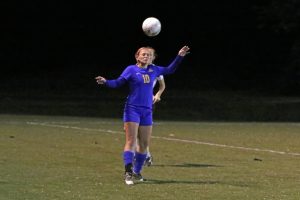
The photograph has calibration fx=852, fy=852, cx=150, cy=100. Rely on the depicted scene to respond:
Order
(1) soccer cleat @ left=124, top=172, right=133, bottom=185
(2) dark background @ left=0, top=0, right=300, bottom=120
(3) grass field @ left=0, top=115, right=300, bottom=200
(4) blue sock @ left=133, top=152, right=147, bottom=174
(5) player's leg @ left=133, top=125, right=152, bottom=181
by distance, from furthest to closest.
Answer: (2) dark background @ left=0, top=0, right=300, bottom=120 < (4) blue sock @ left=133, top=152, right=147, bottom=174 < (5) player's leg @ left=133, top=125, right=152, bottom=181 < (1) soccer cleat @ left=124, top=172, right=133, bottom=185 < (3) grass field @ left=0, top=115, right=300, bottom=200

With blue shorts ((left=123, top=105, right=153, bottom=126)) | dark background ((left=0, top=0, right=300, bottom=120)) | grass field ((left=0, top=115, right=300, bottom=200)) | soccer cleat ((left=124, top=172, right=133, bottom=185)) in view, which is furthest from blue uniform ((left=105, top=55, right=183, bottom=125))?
dark background ((left=0, top=0, right=300, bottom=120))

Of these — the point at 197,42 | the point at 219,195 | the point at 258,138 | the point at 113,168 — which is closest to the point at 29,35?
the point at 197,42

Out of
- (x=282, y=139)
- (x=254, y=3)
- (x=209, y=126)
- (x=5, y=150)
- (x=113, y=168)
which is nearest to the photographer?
(x=113, y=168)

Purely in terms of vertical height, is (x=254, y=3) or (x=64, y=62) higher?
(x=254, y=3)

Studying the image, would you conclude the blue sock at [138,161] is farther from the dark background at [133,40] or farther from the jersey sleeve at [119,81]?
the dark background at [133,40]

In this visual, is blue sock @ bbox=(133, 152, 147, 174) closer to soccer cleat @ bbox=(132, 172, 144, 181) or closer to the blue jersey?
soccer cleat @ bbox=(132, 172, 144, 181)

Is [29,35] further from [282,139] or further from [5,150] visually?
[5,150]

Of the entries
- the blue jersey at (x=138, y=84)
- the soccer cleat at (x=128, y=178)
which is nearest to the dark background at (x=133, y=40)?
the blue jersey at (x=138, y=84)

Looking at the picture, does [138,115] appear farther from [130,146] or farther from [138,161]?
[138,161]

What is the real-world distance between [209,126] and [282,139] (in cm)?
586

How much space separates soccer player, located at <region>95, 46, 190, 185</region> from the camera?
41.1ft

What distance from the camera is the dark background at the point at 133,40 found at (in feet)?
152

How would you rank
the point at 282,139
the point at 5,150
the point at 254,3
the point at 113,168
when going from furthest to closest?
the point at 254,3 < the point at 282,139 < the point at 5,150 < the point at 113,168

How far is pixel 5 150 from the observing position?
1741 centimetres
